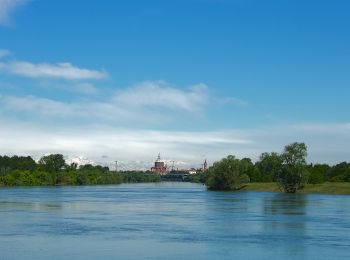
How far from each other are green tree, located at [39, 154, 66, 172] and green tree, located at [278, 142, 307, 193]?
99.9 metres

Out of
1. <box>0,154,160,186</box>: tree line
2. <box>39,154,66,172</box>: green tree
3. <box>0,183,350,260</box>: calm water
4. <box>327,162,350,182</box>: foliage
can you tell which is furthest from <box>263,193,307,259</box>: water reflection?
<box>39,154,66,172</box>: green tree

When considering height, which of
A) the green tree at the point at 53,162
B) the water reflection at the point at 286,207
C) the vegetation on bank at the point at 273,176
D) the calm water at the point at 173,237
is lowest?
the calm water at the point at 173,237

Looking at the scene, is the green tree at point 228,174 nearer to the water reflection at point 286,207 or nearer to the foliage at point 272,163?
the foliage at point 272,163

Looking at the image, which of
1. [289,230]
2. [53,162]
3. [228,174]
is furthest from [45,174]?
[289,230]

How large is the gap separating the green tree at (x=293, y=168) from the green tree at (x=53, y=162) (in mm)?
99862

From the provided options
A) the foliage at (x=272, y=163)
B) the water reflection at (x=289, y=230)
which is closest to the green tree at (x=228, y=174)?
the foliage at (x=272, y=163)

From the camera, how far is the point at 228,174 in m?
116

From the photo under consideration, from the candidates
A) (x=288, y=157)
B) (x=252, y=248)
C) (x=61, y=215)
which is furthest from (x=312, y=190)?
(x=252, y=248)

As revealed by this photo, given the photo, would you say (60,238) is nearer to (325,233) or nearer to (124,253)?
(124,253)

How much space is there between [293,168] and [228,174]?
18488 millimetres

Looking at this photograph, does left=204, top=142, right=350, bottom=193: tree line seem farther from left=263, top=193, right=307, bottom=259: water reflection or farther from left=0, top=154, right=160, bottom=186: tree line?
left=0, top=154, right=160, bottom=186: tree line

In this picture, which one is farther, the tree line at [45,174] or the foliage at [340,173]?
the tree line at [45,174]

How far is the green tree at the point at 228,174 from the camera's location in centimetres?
11450

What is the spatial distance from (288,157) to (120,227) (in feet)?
218
